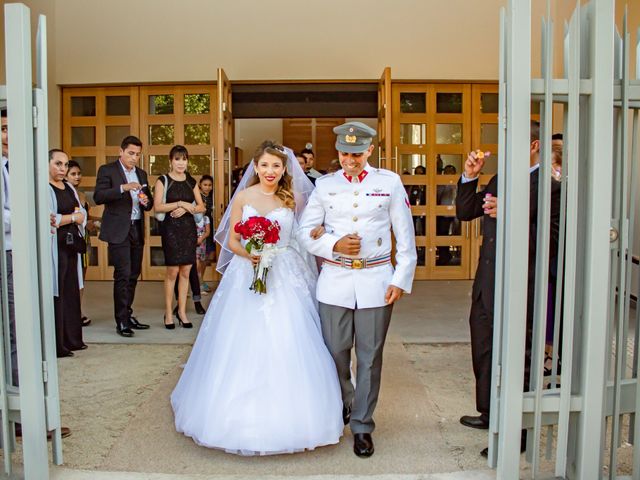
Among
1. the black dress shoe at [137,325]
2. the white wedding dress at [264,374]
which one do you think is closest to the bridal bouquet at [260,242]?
the white wedding dress at [264,374]

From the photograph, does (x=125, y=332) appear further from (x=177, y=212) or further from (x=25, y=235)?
(x=25, y=235)

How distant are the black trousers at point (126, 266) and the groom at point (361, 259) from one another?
2.88 m

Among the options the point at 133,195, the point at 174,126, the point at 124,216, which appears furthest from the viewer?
the point at 174,126

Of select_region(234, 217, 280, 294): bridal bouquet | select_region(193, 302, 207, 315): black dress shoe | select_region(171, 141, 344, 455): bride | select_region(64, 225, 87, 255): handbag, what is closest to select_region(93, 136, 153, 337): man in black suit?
select_region(64, 225, 87, 255): handbag

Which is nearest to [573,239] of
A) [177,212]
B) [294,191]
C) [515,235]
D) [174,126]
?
[515,235]

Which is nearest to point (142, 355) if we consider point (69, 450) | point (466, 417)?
point (69, 450)

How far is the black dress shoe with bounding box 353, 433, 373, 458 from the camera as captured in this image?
352cm

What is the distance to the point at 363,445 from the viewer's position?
355 cm

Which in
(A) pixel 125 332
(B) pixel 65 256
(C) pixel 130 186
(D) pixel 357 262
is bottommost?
(A) pixel 125 332

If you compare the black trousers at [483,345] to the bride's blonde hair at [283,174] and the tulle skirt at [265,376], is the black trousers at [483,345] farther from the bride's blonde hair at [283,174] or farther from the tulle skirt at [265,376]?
the bride's blonde hair at [283,174]

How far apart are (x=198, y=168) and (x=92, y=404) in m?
5.93

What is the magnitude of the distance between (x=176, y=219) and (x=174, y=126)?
12.3 feet

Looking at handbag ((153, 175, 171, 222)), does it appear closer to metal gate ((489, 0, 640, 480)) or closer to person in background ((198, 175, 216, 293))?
person in background ((198, 175, 216, 293))

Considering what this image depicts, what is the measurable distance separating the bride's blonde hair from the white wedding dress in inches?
5.5
